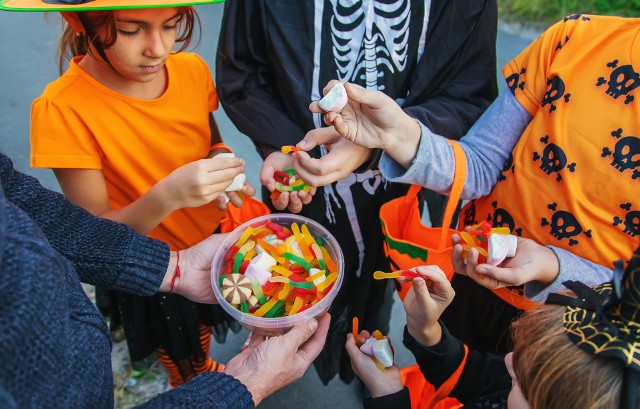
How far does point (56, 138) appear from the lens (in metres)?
1.15

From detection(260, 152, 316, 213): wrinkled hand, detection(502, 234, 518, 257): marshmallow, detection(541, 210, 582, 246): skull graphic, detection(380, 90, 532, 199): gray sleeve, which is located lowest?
detection(260, 152, 316, 213): wrinkled hand

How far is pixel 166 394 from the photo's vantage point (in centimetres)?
78

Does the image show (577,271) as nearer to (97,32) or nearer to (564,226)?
(564,226)

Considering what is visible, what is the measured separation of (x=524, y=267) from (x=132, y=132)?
0.99 meters

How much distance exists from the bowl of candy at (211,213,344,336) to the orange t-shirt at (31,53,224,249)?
0.28 meters

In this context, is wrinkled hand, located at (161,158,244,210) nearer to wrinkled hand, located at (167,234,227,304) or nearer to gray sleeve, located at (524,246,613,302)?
wrinkled hand, located at (167,234,227,304)

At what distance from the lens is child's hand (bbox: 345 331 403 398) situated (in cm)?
103

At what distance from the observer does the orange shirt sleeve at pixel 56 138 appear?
1.14 m

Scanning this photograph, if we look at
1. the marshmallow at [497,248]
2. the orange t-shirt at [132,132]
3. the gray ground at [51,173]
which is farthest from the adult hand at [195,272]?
the gray ground at [51,173]

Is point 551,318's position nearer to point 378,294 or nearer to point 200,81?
point 378,294

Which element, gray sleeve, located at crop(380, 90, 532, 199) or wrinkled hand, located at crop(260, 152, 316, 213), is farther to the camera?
wrinkled hand, located at crop(260, 152, 316, 213)

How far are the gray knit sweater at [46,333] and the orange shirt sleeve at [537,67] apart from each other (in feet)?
2.78

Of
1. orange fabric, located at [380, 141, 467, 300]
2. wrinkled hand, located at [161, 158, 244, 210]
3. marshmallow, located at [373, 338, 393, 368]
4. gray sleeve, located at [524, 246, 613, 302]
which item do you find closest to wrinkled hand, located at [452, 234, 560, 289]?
gray sleeve, located at [524, 246, 613, 302]

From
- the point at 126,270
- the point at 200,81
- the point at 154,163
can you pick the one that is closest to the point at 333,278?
the point at 126,270
